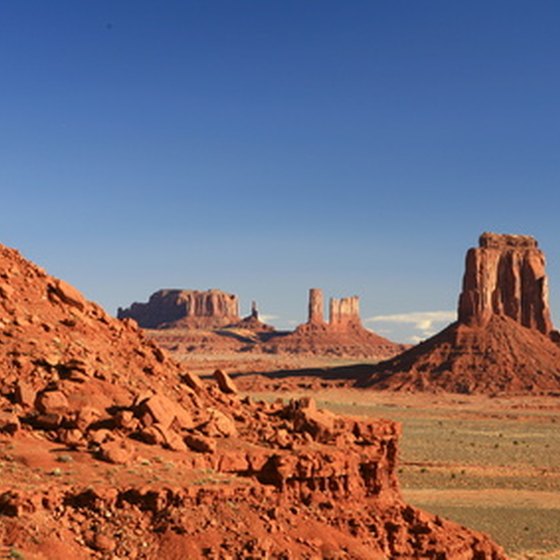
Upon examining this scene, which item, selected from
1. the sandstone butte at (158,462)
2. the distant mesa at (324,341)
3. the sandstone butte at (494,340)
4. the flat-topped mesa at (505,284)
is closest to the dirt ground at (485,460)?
the sandstone butte at (494,340)

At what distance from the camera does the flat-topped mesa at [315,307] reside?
A: 7677 inches

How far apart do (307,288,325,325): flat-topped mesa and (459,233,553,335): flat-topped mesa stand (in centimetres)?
8826

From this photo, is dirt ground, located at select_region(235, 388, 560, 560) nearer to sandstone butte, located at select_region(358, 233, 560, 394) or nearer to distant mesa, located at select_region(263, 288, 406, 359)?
sandstone butte, located at select_region(358, 233, 560, 394)

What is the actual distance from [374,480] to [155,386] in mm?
4426

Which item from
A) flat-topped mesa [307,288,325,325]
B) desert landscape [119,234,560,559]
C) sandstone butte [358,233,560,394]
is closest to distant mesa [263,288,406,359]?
flat-topped mesa [307,288,325,325]

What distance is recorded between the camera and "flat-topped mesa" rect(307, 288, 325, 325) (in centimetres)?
19500

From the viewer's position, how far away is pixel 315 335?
19288 cm

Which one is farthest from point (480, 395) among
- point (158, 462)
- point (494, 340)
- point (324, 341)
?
point (324, 341)

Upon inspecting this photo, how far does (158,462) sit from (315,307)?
184 meters

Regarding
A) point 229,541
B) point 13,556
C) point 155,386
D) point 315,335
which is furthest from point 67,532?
point 315,335

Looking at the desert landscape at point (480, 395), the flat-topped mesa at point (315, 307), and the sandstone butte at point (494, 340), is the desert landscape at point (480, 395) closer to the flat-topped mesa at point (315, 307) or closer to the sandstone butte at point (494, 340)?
the sandstone butte at point (494, 340)

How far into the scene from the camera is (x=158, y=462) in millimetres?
13258

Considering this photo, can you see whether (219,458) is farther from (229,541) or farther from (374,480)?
(374,480)

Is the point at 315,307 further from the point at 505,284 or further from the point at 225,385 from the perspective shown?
the point at 225,385
